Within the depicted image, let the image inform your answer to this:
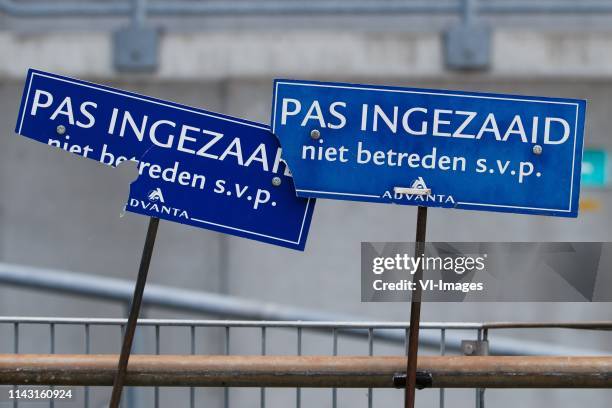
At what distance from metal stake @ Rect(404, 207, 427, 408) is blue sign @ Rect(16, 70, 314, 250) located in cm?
26

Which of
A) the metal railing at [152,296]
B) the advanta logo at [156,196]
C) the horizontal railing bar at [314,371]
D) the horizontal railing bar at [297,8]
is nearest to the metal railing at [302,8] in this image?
the horizontal railing bar at [297,8]

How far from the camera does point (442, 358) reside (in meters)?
2.79

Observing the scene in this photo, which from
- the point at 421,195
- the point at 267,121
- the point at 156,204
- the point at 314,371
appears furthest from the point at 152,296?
the point at 421,195

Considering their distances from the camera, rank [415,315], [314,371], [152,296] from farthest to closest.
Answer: [152,296], [314,371], [415,315]

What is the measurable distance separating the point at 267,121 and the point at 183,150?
150 inches

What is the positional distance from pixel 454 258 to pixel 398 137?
33 cm

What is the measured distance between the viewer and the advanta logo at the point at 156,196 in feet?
8.46

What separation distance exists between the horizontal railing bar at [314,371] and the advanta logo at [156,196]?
0.46m

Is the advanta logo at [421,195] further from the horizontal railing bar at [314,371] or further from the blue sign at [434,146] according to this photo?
the horizontal railing bar at [314,371]

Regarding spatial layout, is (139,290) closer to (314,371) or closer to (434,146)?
(314,371)

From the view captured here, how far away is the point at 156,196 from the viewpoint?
2.58m

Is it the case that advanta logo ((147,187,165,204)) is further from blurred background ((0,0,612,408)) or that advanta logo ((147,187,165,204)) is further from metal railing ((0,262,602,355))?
blurred background ((0,0,612,408))

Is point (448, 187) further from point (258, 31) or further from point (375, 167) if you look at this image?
point (258, 31)


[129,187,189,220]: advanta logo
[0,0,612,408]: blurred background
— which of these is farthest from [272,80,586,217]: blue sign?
[0,0,612,408]: blurred background
